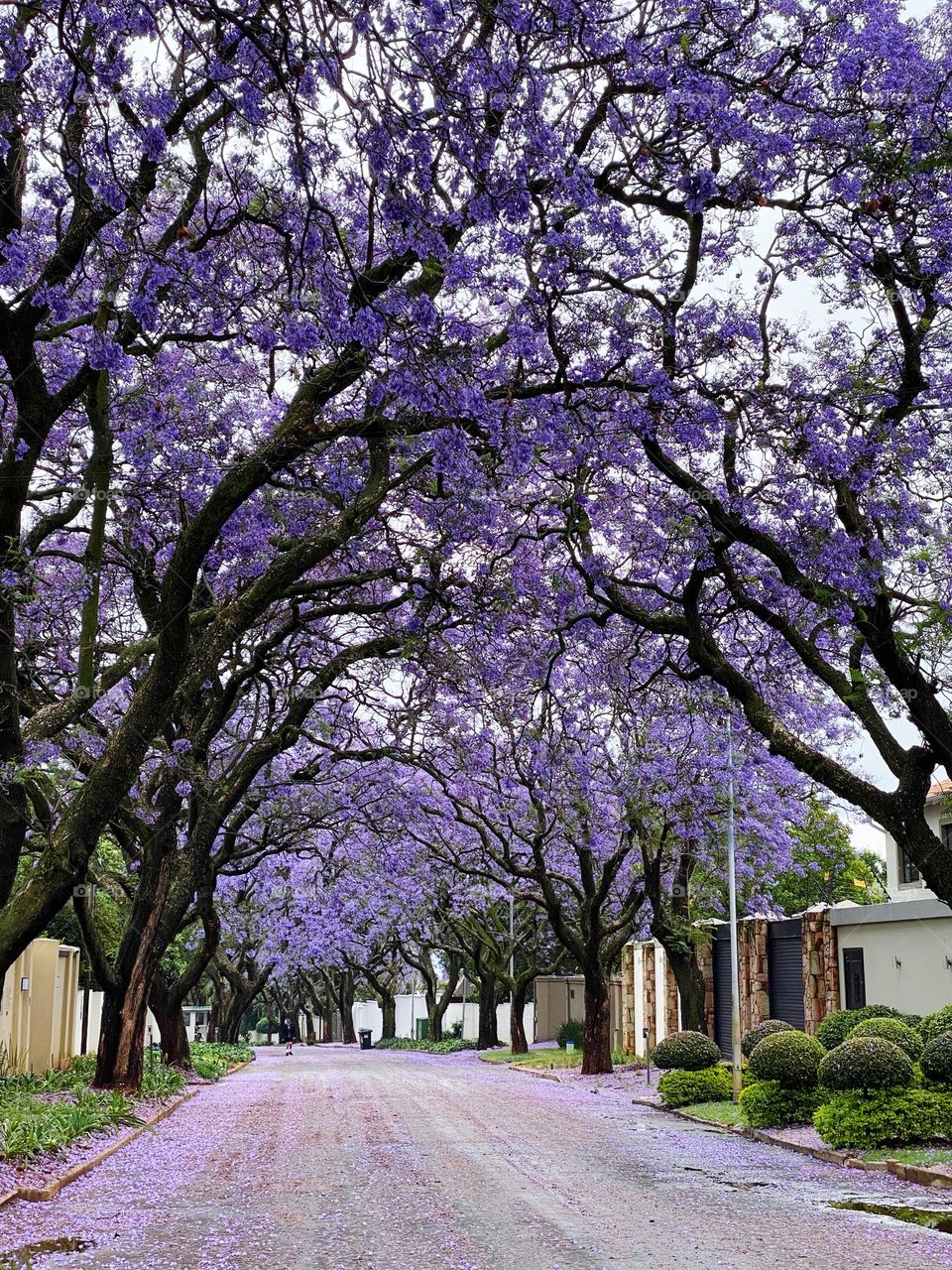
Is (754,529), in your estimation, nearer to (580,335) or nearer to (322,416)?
(580,335)

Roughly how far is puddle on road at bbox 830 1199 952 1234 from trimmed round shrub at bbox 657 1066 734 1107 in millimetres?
7986

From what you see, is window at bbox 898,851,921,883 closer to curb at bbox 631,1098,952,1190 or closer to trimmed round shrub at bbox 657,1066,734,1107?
trimmed round shrub at bbox 657,1066,734,1107

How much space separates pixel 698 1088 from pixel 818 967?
11.3 feet

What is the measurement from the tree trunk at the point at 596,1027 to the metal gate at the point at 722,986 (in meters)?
2.17

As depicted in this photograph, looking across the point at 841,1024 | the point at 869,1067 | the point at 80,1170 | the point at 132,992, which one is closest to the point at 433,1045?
the point at 132,992

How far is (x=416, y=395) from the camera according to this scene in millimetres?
7172

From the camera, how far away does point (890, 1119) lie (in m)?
11.6

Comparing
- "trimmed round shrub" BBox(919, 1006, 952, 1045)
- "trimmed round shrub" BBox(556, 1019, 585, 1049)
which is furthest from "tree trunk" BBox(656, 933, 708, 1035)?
"trimmed round shrub" BBox(556, 1019, 585, 1049)

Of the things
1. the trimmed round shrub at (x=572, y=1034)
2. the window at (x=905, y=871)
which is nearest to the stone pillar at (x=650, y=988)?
the trimmed round shrub at (x=572, y=1034)

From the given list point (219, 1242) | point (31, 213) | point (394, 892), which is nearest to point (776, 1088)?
point (219, 1242)

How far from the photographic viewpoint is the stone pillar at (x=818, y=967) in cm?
1912

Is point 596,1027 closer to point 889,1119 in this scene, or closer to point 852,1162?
point 889,1119

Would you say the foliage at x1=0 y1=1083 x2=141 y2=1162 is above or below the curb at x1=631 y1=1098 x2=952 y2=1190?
above

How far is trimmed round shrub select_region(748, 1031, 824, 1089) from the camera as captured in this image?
1363 centimetres
